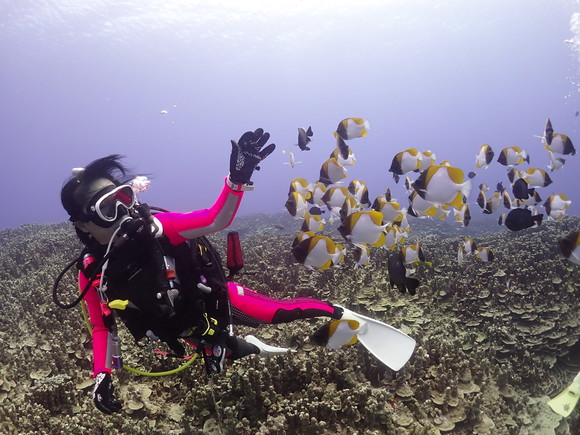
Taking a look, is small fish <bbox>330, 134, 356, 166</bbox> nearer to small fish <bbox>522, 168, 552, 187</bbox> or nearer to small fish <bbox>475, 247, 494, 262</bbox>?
small fish <bbox>475, 247, 494, 262</bbox>

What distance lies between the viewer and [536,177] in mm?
6398

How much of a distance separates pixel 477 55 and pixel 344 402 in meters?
116

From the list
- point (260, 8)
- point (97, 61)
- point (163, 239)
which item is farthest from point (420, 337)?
point (97, 61)

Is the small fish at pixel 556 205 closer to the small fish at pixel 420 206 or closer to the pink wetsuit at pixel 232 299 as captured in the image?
the small fish at pixel 420 206

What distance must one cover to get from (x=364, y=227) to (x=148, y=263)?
242 cm

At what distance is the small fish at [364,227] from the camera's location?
406 cm

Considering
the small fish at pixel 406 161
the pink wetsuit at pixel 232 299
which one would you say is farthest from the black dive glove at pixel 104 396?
the small fish at pixel 406 161

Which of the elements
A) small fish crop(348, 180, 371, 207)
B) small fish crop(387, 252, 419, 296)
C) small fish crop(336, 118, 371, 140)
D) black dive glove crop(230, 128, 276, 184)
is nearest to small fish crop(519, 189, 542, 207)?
small fish crop(348, 180, 371, 207)

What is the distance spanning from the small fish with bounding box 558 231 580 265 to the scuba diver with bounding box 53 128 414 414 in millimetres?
2814

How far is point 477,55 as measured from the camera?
95375mm

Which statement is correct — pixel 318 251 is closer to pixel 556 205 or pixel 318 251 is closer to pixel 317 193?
pixel 317 193

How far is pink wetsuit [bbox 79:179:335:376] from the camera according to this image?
287 centimetres

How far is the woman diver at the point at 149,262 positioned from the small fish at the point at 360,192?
3207 mm

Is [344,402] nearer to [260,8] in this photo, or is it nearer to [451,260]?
[451,260]
